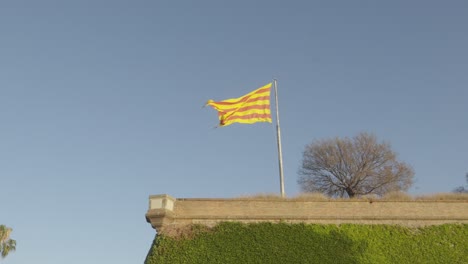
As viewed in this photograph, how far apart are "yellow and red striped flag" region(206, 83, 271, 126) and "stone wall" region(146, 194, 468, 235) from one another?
14.0 ft

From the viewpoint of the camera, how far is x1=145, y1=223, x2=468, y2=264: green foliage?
58.7ft

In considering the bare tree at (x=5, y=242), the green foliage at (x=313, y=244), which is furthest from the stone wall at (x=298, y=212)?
the bare tree at (x=5, y=242)

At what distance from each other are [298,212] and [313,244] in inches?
61.6

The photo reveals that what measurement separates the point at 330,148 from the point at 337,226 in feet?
42.9

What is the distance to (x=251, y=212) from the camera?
64.0 ft

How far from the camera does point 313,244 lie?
722 inches

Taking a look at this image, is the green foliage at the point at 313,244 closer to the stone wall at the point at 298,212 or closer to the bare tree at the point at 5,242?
Result: the stone wall at the point at 298,212

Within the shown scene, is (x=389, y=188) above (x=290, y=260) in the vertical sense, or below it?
above

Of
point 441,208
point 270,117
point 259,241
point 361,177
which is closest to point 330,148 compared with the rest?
point 361,177

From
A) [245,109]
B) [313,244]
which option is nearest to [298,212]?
[313,244]

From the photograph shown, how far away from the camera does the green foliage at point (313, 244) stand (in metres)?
17.9

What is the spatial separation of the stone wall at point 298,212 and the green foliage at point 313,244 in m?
0.33

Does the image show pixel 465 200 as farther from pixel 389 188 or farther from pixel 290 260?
pixel 389 188

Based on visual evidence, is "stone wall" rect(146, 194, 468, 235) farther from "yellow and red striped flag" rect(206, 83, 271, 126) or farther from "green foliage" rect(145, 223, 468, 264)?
"yellow and red striped flag" rect(206, 83, 271, 126)
